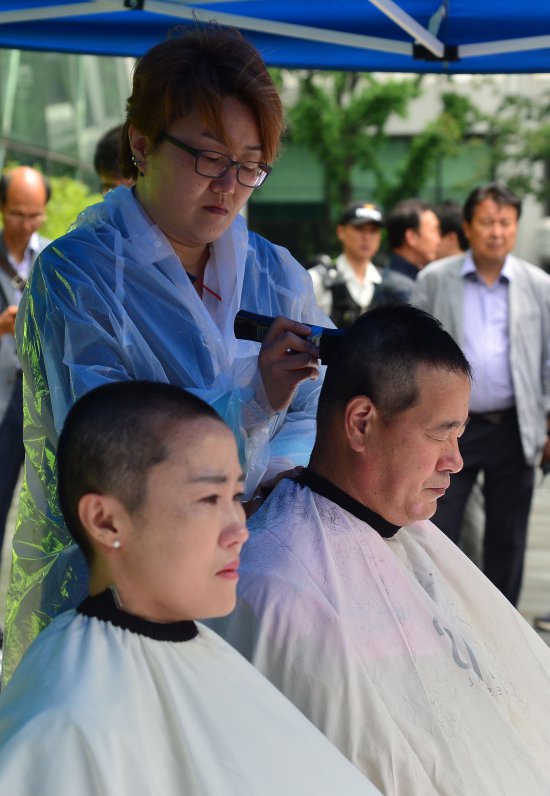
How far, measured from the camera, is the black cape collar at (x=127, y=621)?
6.50 feet

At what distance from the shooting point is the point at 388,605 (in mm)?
2553

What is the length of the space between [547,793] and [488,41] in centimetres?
270

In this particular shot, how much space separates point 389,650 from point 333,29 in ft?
8.42

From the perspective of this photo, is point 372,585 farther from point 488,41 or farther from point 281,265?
point 488,41

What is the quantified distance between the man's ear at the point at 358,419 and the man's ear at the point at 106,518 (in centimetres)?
72

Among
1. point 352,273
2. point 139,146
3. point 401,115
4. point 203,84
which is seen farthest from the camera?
point 401,115

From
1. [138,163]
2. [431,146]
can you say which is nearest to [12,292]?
[138,163]

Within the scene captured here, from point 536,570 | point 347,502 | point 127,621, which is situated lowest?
point 536,570

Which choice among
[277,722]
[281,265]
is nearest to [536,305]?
[281,265]

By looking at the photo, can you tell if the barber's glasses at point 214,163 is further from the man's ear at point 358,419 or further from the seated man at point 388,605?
the man's ear at point 358,419

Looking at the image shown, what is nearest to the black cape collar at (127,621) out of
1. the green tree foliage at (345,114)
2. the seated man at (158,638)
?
the seated man at (158,638)

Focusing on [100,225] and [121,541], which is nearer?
[121,541]

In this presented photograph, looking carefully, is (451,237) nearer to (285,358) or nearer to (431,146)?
(285,358)

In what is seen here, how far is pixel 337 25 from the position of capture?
14.5ft
